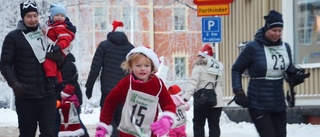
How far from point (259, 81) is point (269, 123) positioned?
468mm

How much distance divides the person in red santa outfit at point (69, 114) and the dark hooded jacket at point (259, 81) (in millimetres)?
3845

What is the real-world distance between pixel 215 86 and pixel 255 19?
7147 mm

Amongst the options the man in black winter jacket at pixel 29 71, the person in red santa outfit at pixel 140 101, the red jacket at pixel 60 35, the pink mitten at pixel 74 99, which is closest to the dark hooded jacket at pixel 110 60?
the pink mitten at pixel 74 99

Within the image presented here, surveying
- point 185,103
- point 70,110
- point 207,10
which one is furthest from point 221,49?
point 70,110

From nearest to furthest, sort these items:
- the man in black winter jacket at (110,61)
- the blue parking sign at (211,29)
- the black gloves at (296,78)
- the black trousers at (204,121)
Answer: the black gloves at (296,78), the man in black winter jacket at (110,61), the black trousers at (204,121), the blue parking sign at (211,29)

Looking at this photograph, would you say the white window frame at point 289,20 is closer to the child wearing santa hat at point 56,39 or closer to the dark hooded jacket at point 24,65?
the child wearing santa hat at point 56,39

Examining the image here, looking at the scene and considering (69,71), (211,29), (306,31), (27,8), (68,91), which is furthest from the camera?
(211,29)

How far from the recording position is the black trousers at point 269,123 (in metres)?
10.6

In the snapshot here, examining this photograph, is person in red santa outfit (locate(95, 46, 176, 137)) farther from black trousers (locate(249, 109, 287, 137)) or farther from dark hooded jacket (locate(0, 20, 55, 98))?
black trousers (locate(249, 109, 287, 137))

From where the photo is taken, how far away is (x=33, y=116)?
34.8ft

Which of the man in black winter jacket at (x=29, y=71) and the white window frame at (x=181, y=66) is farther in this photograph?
the white window frame at (x=181, y=66)

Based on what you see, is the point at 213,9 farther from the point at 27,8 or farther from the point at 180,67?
the point at 180,67

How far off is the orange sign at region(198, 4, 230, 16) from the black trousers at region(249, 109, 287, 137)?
10.0 metres

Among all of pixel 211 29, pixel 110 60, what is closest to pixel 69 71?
pixel 110 60
